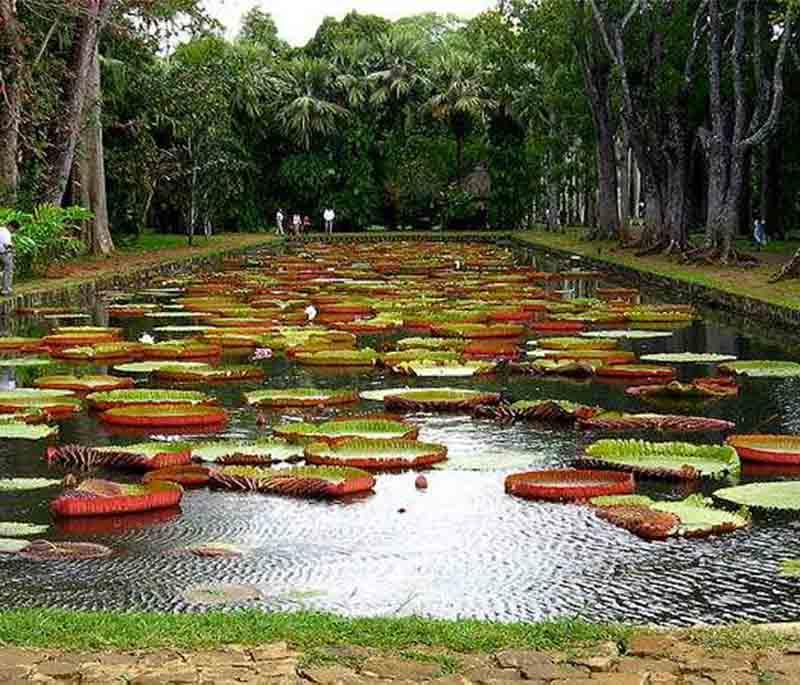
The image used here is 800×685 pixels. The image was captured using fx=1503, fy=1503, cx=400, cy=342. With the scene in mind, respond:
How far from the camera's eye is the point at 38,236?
2077cm

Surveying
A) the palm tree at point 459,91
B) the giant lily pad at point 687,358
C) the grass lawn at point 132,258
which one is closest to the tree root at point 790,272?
the giant lily pad at point 687,358

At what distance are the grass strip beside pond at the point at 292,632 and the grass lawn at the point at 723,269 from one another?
11763 mm

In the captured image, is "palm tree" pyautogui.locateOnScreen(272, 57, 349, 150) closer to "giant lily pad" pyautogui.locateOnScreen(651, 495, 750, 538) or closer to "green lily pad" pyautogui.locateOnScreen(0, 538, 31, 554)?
"giant lily pad" pyautogui.locateOnScreen(651, 495, 750, 538)

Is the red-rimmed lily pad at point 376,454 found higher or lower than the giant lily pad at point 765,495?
higher

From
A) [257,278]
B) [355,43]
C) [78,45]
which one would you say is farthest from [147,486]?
[355,43]

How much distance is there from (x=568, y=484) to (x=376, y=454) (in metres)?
1.22

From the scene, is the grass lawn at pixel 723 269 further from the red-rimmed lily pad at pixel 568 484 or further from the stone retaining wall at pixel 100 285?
the red-rimmed lily pad at pixel 568 484

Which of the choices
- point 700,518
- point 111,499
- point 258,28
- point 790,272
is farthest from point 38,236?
point 258,28

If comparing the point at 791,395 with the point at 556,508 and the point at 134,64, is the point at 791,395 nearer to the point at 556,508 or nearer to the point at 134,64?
the point at 556,508

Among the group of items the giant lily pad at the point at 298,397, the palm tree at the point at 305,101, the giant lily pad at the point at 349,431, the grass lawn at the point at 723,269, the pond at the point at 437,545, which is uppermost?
the palm tree at the point at 305,101

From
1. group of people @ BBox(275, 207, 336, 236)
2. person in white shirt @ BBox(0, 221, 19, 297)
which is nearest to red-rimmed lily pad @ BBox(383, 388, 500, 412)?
person in white shirt @ BBox(0, 221, 19, 297)

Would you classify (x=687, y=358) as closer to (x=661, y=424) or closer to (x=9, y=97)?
(x=661, y=424)

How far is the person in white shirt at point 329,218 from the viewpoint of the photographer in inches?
2015

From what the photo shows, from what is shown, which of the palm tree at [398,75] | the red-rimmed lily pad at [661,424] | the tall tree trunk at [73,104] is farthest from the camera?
the palm tree at [398,75]
